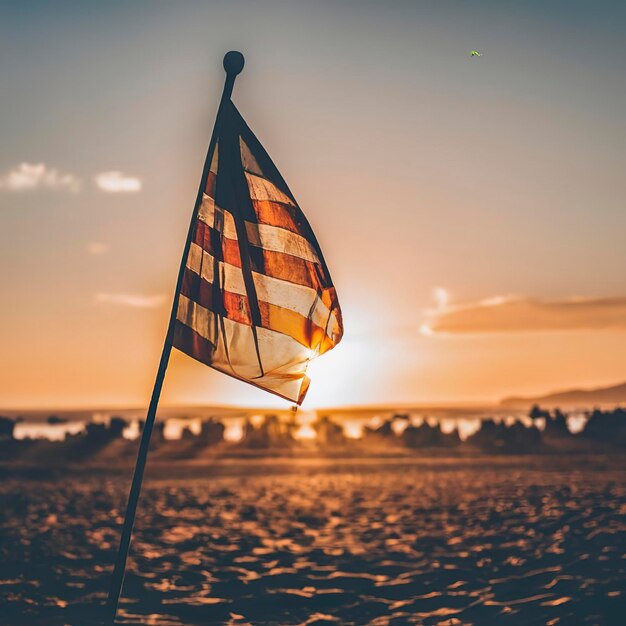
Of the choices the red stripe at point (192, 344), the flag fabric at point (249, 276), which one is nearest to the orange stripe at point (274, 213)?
the flag fabric at point (249, 276)

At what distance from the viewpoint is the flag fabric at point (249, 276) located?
26.1 feet

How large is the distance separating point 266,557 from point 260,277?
20.9 meters

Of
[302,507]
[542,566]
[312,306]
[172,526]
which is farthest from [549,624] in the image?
[302,507]

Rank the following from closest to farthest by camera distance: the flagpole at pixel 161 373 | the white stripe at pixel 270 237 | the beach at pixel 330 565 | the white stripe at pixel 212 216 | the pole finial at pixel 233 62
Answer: the flagpole at pixel 161 373 → the pole finial at pixel 233 62 → the white stripe at pixel 212 216 → the white stripe at pixel 270 237 → the beach at pixel 330 565

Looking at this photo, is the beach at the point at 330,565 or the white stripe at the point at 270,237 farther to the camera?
the beach at the point at 330,565

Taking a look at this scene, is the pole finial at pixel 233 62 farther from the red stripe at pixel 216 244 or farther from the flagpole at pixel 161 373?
the red stripe at pixel 216 244

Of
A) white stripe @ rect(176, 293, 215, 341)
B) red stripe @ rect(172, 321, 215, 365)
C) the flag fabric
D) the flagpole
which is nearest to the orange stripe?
the flag fabric

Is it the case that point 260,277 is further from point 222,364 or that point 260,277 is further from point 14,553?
point 14,553

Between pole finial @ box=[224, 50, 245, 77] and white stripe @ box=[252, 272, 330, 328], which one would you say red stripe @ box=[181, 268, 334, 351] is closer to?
white stripe @ box=[252, 272, 330, 328]

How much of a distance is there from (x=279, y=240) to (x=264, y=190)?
507 mm

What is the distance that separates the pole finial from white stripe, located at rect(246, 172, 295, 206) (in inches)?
38.3

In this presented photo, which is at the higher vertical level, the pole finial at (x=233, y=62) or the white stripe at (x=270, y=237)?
the pole finial at (x=233, y=62)

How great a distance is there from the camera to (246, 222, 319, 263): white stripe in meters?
8.19

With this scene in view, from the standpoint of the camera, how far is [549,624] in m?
15.8
